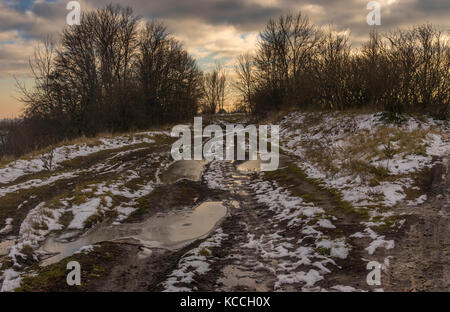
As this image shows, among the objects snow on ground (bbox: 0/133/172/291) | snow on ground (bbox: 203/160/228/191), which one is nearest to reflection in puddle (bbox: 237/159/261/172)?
snow on ground (bbox: 203/160/228/191)

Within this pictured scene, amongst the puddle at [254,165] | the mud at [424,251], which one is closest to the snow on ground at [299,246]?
the mud at [424,251]

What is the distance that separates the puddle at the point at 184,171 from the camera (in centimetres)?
1321

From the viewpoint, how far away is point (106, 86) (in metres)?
34.6

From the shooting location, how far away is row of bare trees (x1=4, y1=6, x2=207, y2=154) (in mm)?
30139

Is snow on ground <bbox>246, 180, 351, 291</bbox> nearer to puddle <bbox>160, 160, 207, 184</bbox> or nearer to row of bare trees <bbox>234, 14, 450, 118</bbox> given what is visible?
puddle <bbox>160, 160, 207, 184</bbox>

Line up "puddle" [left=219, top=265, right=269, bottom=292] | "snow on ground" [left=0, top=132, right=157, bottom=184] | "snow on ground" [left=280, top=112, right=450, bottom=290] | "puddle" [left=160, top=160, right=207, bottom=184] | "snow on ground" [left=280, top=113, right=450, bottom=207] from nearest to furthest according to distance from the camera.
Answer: "puddle" [left=219, top=265, right=269, bottom=292] → "snow on ground" [left=280, top=112, right=450, bottom=290] → "snow on ground" [left=280, top=113, right=450, bottom=207] → "puddle" [left=160, top=160, right=207, bottom=184] → "snow on ground" [left=0, top=132, right=157, bottom=184]

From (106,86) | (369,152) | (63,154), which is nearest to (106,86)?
(106,86)

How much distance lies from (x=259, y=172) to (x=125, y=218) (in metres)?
A: 6.81

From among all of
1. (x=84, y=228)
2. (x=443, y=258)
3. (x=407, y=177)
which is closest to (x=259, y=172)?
(x=407, y=177)

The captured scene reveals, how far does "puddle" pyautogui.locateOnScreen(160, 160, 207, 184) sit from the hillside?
0.09 m

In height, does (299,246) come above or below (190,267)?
above

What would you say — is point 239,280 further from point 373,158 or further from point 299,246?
point 373,158

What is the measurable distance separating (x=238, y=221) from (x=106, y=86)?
31.2 metres
